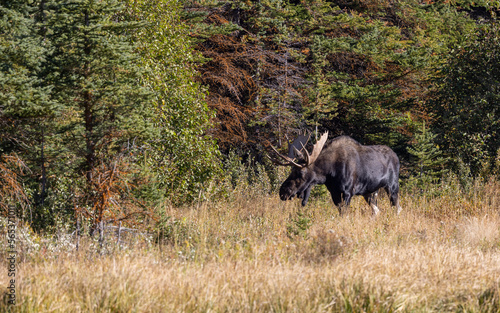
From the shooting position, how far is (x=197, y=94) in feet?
39.1

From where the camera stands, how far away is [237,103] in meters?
18.8

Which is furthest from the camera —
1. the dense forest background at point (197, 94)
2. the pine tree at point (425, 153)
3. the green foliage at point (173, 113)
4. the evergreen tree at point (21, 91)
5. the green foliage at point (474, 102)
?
the pine tree at point (425, 153)

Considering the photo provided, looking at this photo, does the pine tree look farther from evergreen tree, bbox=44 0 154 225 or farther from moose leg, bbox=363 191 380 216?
evergreen tree, bbox=44 0 154 225

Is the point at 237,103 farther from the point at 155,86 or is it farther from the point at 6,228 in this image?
the point at 6,228

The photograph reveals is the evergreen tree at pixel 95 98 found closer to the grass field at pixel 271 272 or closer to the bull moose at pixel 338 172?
the grass field at pixel 271 272

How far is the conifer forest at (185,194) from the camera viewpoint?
5.51 metres

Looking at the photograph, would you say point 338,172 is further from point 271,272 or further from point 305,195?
point 271,272

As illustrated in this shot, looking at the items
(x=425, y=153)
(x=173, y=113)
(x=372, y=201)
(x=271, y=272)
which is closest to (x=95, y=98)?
(x=173, y=113)

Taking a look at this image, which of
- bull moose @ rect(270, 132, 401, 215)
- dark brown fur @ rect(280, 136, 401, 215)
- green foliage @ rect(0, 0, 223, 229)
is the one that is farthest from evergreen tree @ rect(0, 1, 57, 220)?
dark brown fur @ rect(280, 136, 401, 215)

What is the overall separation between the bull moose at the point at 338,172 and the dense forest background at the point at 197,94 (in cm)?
191

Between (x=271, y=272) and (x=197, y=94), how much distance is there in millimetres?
6713

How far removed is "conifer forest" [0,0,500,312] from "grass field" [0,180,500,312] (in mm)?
29

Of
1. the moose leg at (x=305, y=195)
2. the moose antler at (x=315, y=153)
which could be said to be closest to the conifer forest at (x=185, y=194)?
the moose leg at (x=305, y=195)

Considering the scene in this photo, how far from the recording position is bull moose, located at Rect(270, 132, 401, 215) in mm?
10930
